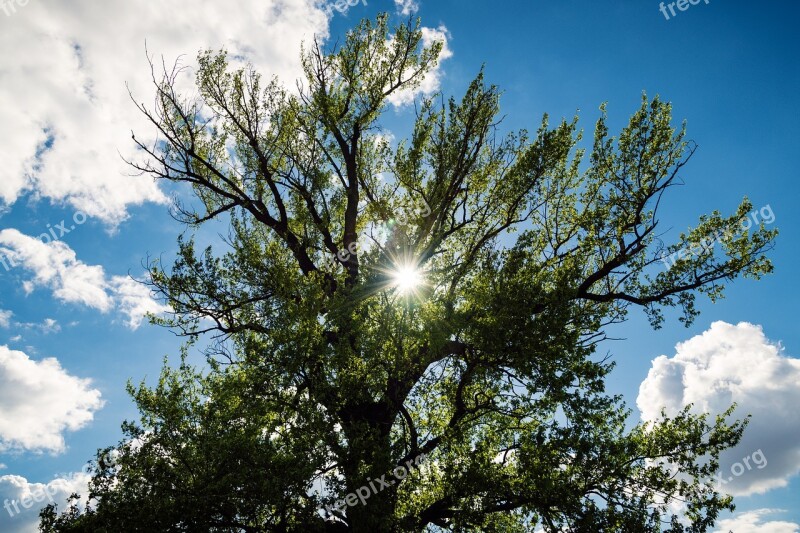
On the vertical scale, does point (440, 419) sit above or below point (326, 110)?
below

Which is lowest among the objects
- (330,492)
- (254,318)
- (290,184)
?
(330,492)

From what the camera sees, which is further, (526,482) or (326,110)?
(326,110)

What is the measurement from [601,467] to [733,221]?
10.0 meters

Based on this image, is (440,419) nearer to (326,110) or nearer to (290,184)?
(290,184)

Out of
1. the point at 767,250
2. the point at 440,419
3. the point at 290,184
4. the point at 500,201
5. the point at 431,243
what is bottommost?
the point at 440,419

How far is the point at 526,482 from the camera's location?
11.5m

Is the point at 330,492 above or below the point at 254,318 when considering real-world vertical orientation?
below

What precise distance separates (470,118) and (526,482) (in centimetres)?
1213

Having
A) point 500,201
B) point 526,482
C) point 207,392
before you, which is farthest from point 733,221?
point 207,392

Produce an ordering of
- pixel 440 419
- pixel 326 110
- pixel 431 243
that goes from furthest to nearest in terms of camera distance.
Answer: pixel 326 110
pixel 431 243
pixel 440 419

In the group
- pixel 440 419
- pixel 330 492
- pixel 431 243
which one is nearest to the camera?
pixel 330 492

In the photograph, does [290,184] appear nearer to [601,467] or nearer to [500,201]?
[500,201]

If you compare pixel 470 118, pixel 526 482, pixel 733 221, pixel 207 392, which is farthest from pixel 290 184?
pixel 733 221

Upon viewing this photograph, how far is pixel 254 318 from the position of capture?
45.7 feet
